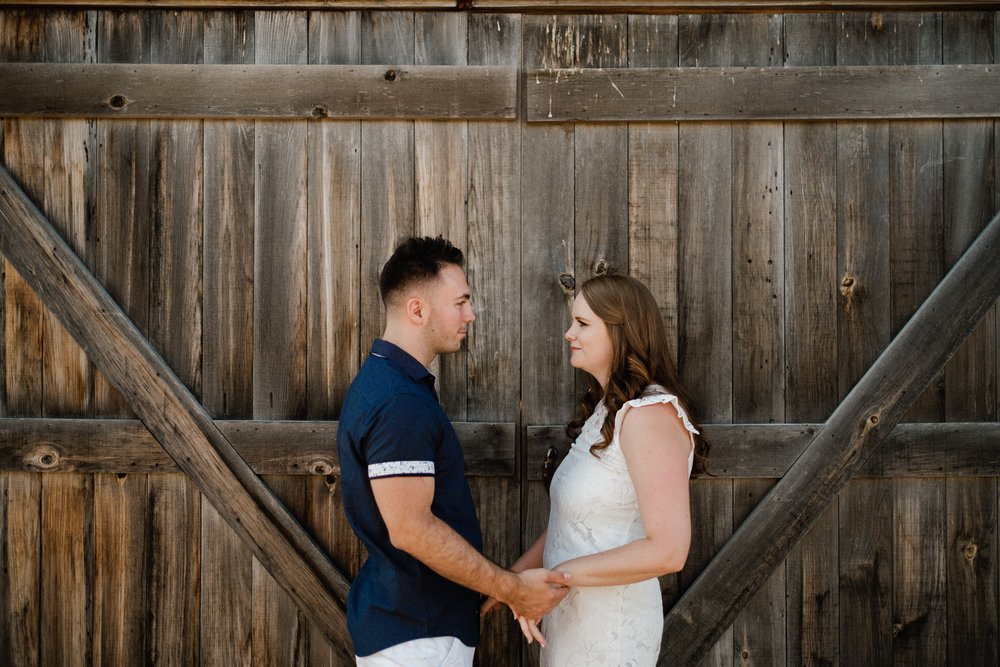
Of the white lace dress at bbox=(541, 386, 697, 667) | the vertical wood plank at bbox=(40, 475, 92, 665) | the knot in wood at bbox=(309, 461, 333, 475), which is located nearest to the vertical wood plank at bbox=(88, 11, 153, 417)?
the vertical wood plank at bbox=(40, 475, 92, 665)

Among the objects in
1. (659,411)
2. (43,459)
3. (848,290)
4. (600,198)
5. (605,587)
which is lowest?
(605,587)

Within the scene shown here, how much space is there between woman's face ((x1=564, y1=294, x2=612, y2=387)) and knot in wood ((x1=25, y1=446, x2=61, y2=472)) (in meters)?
2.13

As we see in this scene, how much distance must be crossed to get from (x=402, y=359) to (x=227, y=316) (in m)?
1.17

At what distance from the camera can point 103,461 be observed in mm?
2979

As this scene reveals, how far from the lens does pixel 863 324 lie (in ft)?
9.84

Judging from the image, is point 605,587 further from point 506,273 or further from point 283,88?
point 283,88

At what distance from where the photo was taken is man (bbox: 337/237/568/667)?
199cm

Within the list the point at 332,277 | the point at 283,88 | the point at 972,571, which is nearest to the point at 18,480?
the point at 332,277

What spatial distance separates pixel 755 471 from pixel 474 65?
194 cm

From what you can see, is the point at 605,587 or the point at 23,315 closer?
the point at 605,587

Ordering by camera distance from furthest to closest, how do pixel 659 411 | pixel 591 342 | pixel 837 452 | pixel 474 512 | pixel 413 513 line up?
pixel 837 452 → pixel 591 342 → pixel 474 512 → pixel 659 411 → pixel 413 513

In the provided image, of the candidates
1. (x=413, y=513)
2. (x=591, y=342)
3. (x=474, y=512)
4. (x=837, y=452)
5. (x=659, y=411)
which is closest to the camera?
(x=413, y=513)

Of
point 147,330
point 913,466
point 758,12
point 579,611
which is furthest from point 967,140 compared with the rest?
point 147,330

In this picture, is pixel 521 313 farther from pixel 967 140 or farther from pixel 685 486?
pixel 967 140
